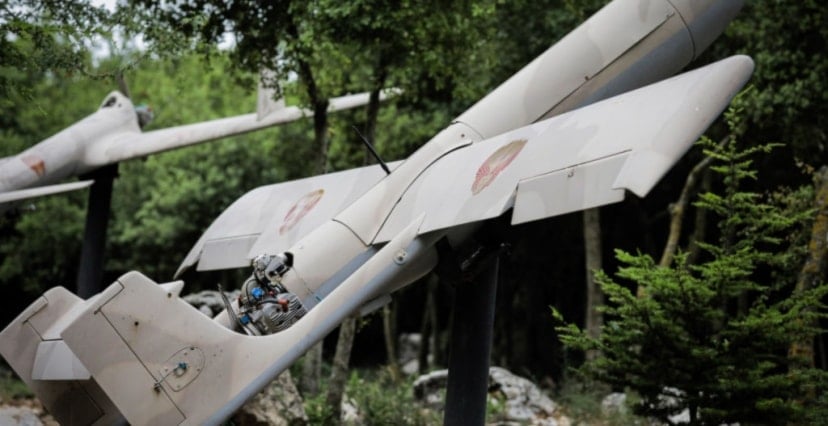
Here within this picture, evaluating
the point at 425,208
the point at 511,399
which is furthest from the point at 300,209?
the point at 511,399

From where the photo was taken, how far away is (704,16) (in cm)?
1005

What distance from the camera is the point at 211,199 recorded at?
2577 centimetres

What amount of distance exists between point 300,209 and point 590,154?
17.2ft

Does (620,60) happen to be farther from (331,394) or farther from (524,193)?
(331,394)

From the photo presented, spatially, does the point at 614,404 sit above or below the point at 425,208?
below

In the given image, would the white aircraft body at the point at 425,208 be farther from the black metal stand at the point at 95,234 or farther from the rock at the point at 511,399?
the rock at the point at 511,399

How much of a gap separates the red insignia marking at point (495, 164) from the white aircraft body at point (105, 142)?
7.22 metres

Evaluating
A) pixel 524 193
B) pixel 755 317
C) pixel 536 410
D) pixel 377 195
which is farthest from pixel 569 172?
pixel 536 410

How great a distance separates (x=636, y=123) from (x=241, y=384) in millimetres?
4139

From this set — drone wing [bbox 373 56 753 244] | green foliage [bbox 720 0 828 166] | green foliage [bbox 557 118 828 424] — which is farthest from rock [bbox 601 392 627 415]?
drone wing [bbox 373 56 753 244]

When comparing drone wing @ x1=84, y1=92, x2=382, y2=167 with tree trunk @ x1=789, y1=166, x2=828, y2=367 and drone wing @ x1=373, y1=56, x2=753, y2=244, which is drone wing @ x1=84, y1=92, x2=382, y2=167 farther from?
tree trunk @ x1=789, y1=166, x2=828, y2=367

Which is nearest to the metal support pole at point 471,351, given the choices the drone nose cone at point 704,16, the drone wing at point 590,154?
the drone wing at point 590,154

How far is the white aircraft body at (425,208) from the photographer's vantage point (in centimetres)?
741

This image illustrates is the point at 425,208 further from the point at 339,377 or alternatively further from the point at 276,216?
the point at 339,377
